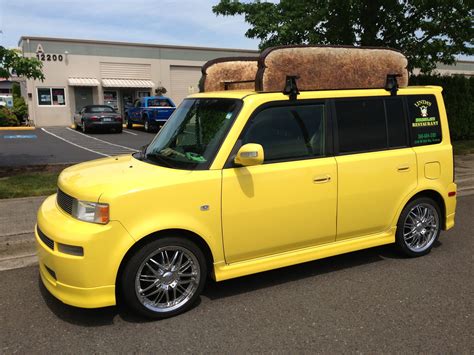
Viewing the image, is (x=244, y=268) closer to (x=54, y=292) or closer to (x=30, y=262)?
(x=54, y=292)

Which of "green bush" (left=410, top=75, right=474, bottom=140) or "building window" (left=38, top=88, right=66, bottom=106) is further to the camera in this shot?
"building window" (left=38, top=88, right=66, bottom=106)

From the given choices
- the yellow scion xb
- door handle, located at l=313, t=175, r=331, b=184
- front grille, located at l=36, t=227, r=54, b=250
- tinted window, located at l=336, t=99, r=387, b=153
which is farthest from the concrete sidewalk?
tinted window, located at l=336, t=99, r=387, b=153

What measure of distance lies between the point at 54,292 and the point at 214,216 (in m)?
1.39

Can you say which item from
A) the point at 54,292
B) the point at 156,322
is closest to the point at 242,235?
the point at 156,322

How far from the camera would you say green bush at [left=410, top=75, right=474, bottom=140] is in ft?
51.2

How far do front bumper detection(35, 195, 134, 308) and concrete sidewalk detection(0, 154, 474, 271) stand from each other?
178 centimetres

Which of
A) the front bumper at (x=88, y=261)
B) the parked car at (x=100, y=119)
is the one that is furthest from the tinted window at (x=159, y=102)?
the front bumper at (x=88, y=261)

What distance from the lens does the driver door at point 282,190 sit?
3902mm

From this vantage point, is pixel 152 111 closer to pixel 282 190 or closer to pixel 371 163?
pixel 371 163

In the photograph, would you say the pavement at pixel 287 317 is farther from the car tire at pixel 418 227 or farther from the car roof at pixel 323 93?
the car roof at pixel 323 93

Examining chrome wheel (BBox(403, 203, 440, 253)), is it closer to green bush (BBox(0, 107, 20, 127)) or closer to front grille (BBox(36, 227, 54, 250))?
front grille (BBox(36, 227, 54, 250))

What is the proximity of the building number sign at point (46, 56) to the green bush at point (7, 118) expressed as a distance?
3.83 m

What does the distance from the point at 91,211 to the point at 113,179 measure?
0.33 metres

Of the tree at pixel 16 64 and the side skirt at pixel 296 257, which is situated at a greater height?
the tree at pixel 16 64
